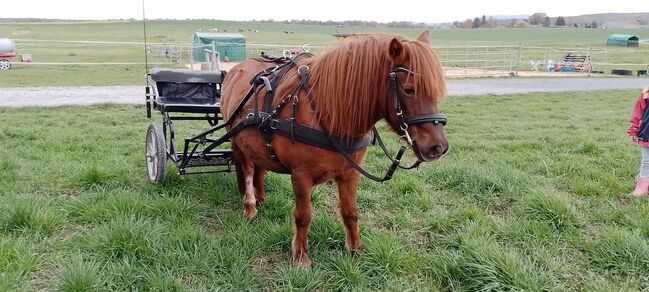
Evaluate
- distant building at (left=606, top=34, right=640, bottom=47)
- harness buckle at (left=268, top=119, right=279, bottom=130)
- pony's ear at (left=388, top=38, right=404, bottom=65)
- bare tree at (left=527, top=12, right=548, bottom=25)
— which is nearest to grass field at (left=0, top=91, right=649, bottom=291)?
harness buckle at (left=268, top=119, right=279, bottom=130)

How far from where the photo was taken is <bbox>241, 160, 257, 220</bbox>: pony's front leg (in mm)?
4402

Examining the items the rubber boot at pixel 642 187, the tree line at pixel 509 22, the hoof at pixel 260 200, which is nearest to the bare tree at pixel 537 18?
the tree line at pixel 509 22

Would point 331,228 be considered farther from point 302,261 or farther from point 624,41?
point 624,41

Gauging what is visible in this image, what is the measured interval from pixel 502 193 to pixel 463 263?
1820 millimetres

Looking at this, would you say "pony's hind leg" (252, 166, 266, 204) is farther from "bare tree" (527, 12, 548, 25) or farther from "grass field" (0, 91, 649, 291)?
"bare tree" (527, 12, 548, 25)

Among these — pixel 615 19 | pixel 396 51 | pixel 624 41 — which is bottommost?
pixel 396 51

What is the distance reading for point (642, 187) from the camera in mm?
4965

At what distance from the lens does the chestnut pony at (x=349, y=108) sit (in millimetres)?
2738

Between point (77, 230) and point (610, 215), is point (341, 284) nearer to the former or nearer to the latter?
point (77, 230)

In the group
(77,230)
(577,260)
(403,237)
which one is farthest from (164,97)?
(577,260)

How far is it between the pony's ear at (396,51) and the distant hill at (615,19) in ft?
527

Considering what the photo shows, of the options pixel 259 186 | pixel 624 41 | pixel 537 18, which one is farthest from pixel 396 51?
pixel 537 18

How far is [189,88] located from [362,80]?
331 centimetres

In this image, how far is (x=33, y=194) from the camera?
4.70 meters
